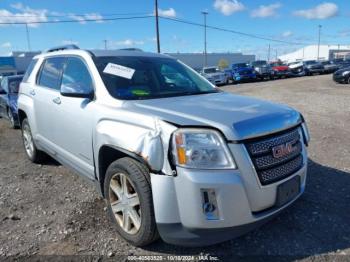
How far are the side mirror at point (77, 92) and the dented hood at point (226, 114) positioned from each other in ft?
1.79

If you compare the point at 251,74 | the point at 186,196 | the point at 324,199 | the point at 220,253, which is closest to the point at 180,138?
the point at 186,196

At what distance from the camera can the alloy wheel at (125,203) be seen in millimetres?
2848

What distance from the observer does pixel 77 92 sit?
11.1 ft

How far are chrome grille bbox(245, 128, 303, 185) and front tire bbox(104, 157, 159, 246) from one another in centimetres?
88

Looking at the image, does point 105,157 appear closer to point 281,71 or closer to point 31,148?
point 31,148

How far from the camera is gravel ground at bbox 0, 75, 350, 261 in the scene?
9.56ft

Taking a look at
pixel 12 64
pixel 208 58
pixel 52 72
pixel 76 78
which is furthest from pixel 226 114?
pixel 208 58

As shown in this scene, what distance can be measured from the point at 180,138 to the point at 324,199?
239cm

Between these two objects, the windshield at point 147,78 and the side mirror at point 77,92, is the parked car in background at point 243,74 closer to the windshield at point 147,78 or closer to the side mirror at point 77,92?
the windshield at point 147,78

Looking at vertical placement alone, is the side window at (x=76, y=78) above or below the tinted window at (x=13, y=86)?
above

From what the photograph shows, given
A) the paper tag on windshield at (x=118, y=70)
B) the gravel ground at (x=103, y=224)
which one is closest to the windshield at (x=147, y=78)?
the paper tag on windshield at (x=118, y=70)

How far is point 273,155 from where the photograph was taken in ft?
8.64

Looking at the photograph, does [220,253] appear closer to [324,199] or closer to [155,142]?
[155,142]

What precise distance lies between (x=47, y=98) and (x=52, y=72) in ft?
1.49
